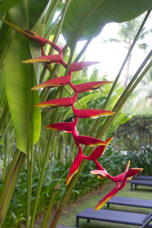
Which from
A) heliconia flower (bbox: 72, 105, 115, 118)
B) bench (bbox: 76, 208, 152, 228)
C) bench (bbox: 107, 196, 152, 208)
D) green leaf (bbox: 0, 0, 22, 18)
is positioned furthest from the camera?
bench (bbox: 107, 196, 152, 208)

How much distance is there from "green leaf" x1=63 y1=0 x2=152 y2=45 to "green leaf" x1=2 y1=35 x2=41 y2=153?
0.38ft

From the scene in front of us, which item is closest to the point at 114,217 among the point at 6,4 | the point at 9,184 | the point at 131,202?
the point at 131,202

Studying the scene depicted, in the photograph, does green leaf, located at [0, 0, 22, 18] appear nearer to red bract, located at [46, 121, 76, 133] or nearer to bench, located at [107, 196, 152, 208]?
red bract, located at [46, 121, 76, 133]

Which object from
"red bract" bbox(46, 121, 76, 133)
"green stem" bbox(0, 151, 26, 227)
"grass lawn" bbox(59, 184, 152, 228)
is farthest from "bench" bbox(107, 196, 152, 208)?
"red bract" bbox(46, 121, 76, 133)

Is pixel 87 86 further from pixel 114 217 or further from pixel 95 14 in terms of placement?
pixel 114 217

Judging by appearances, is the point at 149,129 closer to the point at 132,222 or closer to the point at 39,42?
the point at 132,222

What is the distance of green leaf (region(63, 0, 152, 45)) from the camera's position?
0.61 metres

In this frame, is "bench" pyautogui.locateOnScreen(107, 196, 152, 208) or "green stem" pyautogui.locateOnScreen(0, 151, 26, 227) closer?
"green stem" pyautogui.locateOnScreen(0, 151, 26, 227)

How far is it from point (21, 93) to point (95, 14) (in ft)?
0.79

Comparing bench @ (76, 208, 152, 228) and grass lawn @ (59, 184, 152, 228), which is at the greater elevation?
bench @ (76, 208, 152, 228)

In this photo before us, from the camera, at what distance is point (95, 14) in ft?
2.20

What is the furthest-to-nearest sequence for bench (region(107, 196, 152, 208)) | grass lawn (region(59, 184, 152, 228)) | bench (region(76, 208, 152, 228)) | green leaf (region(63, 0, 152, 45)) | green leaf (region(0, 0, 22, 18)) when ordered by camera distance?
1. bench (region(107, 196, 152, 208))
2. grass lawn (region(59, 184, 152, 228))
3. bench (region(76, 208, 152, 228))
4. green leaf (region(63, 0, 152, 45))
5. green leaf (region(0, 0, 22, 18))

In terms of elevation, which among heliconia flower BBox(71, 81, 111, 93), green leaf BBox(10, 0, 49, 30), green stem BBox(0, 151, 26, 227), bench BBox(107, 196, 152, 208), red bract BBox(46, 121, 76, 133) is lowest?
bench BBox(107, 196, 152, 208)

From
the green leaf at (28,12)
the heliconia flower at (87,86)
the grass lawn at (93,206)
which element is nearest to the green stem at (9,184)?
the green leaf at (28,12)
